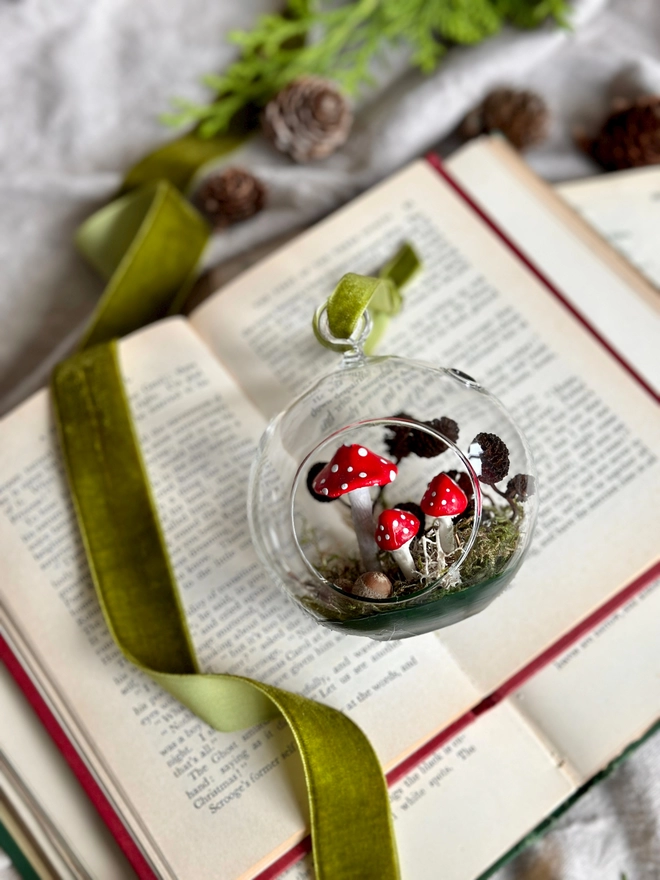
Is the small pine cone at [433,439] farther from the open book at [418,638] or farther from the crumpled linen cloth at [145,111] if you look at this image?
the crumpled linen cloth at [145,111]

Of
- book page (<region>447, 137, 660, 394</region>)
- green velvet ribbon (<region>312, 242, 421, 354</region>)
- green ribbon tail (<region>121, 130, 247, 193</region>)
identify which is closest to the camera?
green velvet ribbon (<region>312, 242, 421, 354</region>)

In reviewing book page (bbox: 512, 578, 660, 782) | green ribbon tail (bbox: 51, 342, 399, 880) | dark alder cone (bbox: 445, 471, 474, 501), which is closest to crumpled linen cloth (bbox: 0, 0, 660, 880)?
green ribbon tail (bbox: 51, 342, 399, 880)

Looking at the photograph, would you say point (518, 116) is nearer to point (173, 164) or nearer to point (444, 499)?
point (173, 164)

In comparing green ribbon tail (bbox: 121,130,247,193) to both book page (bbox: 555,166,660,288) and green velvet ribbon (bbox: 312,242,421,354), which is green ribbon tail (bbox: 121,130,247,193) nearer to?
green velvet ribbon (bbox: 312,242,421,354)

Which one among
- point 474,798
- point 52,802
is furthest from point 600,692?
point 52,802

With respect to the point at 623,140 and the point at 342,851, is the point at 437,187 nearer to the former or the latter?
the point at 623,140
